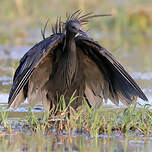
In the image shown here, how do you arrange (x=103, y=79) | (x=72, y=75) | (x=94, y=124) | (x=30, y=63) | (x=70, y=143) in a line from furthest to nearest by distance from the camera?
(x=103, y=79)
(x=72, y=75)
(x=30, y=63)
(x=94, y=124)
(x=70, y=143)

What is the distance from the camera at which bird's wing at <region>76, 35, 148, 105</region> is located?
752cm

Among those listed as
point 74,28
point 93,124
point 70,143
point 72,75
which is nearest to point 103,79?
point 72,75

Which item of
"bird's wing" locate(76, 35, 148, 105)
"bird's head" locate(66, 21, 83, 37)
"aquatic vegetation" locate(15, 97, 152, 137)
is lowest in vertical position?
"aquatic vegetation" locate(15, 97, 152, 137)

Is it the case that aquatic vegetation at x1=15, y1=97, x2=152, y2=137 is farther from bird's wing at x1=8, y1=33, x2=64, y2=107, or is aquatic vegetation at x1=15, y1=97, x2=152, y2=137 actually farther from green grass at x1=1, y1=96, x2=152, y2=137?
bird's wing at x1=8, y1=33, x2=64, y2=107

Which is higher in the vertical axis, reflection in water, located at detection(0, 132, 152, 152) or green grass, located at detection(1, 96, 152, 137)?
green grass, located at detection(1, 96, 152, 137)

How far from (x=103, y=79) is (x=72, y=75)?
473 millimetres

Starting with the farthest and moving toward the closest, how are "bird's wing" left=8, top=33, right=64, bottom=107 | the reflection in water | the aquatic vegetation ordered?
1. "bird's wing" left=8, top=33, right=64, bottom=107
2. the aquatic vegetation
3. the reflection in water

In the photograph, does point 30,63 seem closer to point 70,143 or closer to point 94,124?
point 94,124

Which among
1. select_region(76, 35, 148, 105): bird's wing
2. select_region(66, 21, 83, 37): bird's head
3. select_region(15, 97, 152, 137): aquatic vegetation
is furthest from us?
select_region(76, 35, 148, 105): bird's wing

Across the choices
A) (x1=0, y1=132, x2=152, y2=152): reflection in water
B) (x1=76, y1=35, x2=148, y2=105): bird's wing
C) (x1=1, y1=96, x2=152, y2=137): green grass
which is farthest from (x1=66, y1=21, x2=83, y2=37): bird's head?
(x1=0, y1=132, x2=152, y2=152): reflection in water

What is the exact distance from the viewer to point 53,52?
25.3 ft

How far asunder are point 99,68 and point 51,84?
661mm

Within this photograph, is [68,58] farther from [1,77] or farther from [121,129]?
[1,77]

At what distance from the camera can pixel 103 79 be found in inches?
313
